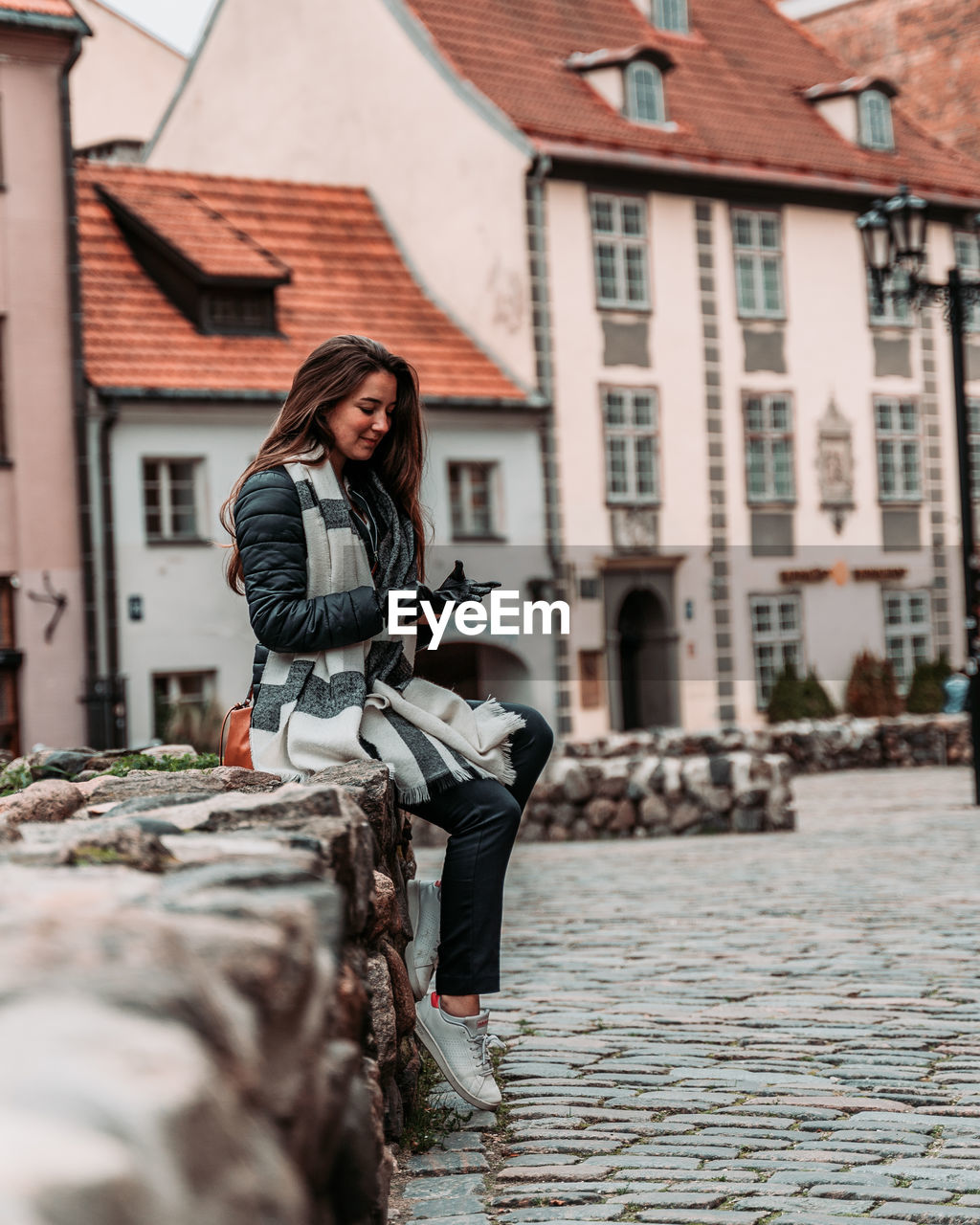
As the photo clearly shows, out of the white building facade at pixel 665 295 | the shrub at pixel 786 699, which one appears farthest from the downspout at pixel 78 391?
the shrub at pixel 786 699

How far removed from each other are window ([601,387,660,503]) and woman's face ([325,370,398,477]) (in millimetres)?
25686

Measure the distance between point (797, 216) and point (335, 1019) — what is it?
32246 mm

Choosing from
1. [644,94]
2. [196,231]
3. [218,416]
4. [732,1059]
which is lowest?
[732,1059]

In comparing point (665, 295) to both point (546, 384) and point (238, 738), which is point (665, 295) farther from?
point (238, 738)

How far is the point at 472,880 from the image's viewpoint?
5.07 m

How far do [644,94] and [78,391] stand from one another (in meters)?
11.7

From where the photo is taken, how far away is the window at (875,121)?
35625 mm

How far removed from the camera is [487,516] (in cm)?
2988

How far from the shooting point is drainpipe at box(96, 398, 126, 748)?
25.3 m

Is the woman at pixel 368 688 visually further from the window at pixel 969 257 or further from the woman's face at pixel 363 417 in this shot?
the window at pixel 969 257

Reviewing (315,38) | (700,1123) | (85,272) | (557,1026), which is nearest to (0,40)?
(85,272)

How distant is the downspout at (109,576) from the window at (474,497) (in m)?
5.55

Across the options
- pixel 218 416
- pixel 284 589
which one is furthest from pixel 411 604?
pixel 218 416

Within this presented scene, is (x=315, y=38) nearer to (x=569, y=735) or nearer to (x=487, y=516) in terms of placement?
(x=487, y=516)
